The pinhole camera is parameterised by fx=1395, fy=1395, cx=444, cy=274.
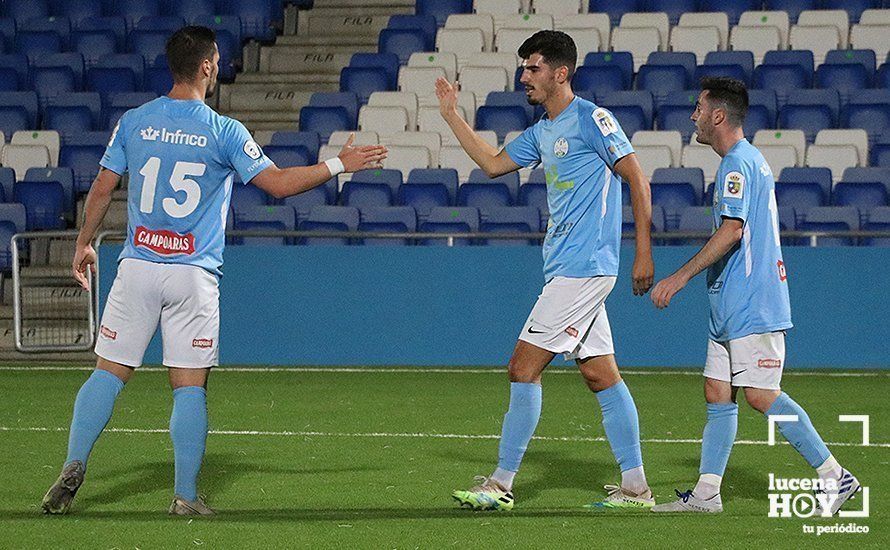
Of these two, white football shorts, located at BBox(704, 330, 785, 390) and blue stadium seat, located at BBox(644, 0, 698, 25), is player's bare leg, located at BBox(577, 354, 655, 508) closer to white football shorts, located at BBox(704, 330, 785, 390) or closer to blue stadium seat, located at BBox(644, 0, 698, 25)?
white football shorts, located at BBox(704, 330, 785, 390)

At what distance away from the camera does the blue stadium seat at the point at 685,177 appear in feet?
46.9

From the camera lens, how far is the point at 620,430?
6301 mm

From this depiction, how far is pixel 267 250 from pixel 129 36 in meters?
6.91

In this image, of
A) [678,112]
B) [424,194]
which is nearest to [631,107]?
[678,112]

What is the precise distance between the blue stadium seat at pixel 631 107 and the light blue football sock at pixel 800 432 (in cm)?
978

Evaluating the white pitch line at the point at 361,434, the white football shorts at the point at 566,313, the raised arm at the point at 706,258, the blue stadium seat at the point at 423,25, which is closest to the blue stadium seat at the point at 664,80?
the blue stadium seat at the point at 423,25

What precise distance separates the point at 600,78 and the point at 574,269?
34.5 feet

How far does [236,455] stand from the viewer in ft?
25.4

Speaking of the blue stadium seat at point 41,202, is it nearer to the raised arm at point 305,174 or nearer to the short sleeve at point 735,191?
the raised arm at point 305,174

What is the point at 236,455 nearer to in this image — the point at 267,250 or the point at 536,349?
the point at 536,349

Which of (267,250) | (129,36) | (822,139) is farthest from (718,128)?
(129,36)

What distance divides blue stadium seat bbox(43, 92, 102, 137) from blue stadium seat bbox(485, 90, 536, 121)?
16.2 feet

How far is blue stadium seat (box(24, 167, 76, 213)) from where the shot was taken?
51.4 ft

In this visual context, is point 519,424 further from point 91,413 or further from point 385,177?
point 385,177
